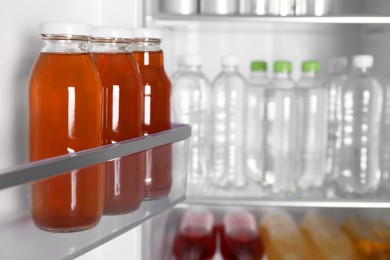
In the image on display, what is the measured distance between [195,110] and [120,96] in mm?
964

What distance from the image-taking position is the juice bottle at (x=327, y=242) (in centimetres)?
171

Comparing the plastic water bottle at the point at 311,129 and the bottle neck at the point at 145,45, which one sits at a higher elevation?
the bottle neck at the point at 145,45

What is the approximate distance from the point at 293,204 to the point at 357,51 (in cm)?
65

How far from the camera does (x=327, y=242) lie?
1.72 m

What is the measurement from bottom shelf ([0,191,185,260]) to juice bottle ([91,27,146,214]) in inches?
1.5

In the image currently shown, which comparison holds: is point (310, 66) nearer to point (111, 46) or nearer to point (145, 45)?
point (145, 45)

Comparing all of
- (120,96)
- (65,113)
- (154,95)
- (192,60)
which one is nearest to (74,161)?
(65,113)

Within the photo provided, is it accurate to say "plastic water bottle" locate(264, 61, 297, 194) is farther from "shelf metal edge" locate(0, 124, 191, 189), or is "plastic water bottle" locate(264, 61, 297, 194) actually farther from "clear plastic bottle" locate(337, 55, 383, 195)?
"shelf metal edge" locate(0, 124, 191, 189)


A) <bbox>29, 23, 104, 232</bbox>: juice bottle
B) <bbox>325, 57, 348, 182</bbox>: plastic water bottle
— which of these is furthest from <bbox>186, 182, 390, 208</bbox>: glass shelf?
<bbox>29, 23, 104, 232</bbox>: juice bottle

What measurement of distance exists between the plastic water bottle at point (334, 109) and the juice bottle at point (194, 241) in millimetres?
397

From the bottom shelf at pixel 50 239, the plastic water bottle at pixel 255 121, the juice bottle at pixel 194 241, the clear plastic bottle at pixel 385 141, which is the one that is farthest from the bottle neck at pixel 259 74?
the bottom shelf at pixel 50 239

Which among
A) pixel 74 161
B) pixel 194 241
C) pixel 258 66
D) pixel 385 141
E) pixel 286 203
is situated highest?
pixel 258 66

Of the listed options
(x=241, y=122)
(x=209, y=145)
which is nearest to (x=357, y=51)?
(x=241, y=122)

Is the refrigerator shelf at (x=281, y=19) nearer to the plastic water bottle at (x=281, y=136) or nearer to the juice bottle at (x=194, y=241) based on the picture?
the plastic water bottle at (x=281, y=136)
